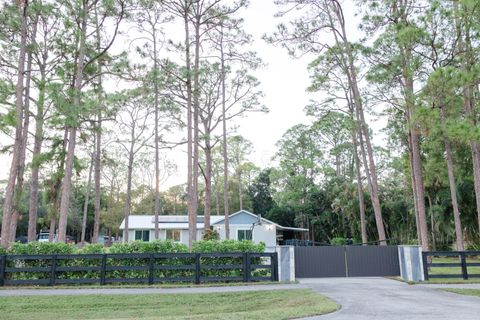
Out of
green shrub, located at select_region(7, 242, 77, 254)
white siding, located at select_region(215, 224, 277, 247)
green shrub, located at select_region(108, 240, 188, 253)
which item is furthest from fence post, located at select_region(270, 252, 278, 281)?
white siding, located at select_region(215, 224, 277, 247)

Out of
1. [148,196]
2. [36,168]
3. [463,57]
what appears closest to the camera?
[463,57]

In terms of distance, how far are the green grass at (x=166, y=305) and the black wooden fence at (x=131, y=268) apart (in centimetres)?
179

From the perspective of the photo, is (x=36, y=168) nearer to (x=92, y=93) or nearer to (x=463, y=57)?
(x=92, y=93)

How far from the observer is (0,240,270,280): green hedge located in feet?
36.0

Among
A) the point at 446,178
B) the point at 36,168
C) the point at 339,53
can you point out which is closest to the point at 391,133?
the point at 446,178

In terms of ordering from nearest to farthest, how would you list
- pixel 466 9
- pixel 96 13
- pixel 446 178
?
1. pixel 466 9
2. pixel 96 13
3. pixel 446 178

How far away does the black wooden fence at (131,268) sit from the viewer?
35.2ft

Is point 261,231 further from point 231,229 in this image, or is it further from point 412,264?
point 412,264

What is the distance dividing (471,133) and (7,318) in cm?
1257

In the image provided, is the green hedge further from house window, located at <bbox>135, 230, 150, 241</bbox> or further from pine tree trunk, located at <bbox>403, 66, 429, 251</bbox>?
house window, located at <bbox>135, 230, 150, 241</bbox>

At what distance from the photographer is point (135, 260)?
36.6ft

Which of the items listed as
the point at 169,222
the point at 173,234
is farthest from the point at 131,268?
the point at 169,222

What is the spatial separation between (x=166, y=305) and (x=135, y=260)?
3220 millimetres

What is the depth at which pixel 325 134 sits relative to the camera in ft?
119
